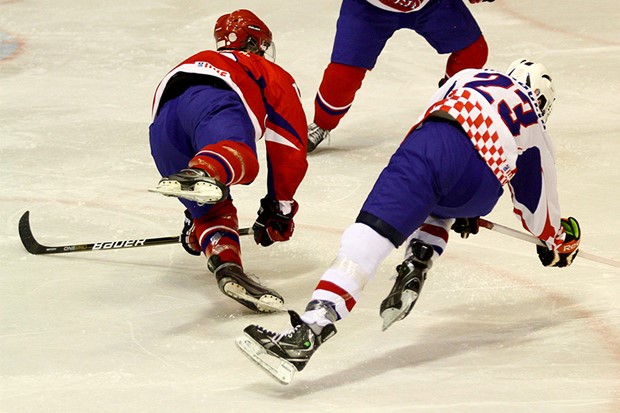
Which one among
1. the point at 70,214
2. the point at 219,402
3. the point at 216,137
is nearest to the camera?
the point at 219,402

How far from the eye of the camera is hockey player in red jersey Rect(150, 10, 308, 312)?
314 centimetres

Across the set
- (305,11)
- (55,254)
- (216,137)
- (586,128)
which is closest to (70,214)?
(55,254)

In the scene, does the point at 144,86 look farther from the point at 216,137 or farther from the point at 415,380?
the point at 415,380

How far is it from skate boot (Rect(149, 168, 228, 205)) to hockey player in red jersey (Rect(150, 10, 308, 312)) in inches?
6.6

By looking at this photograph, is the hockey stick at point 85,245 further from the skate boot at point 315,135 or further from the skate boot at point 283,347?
the skate boot at point 315,135

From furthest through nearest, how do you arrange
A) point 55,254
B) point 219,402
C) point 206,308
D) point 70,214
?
point 70,214 < point 55,254 < point 206,308 < point 219,402

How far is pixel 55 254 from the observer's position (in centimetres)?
378

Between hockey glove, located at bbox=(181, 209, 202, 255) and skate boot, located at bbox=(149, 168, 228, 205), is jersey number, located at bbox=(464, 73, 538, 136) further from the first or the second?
hockey glove, located at bbox=(181, 209, 202, 255)

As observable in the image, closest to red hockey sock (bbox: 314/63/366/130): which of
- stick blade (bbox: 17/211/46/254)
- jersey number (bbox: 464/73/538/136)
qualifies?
stick blade (bbox: 17/211/46/254)

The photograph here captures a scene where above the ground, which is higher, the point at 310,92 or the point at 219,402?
the point at 219,402

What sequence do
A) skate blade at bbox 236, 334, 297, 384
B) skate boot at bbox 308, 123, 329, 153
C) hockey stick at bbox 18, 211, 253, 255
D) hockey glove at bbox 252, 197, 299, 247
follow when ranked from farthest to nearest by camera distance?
skate boot at bbox 308, 123, 329, 153 → hockey stick at bbox 18, 211, 253, 255 → hockey glove at bbox 252, 197, 299, 247 → skate blade at bbox 236, 334, 297, 384

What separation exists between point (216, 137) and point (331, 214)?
3.96 ft

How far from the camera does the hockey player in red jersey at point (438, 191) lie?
8.78 ft

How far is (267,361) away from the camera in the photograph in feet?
8.73
